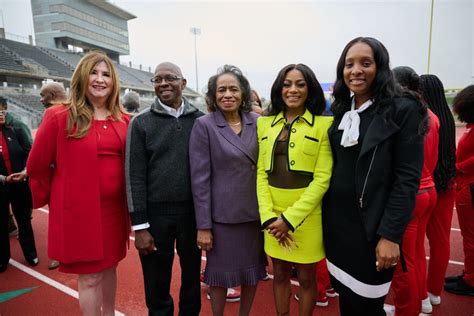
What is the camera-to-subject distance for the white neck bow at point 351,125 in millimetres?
1612

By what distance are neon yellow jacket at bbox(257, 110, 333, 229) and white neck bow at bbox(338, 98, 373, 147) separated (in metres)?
0.21

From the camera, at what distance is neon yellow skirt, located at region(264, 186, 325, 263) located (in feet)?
6.34

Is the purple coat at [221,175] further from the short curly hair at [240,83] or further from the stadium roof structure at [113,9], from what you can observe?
the stadium roof structure at [113,9]

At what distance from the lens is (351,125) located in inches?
64.9

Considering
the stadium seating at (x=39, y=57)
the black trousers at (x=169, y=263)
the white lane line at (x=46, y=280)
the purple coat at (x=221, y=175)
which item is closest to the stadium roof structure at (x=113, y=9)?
the stadium seating at (x=39, y=57)

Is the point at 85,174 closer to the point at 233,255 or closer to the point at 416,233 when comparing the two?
the point at 233,255

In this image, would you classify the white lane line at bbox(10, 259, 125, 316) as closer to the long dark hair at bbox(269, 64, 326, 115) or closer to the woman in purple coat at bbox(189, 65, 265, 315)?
the woman in purple coat at bbox(189, 65, 265, 315)

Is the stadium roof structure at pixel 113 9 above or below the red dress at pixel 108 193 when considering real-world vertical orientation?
above

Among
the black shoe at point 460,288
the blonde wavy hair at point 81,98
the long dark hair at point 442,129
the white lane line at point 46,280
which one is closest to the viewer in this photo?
the blonde wavy hair at point 81,98

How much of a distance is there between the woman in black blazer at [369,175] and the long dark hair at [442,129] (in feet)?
3.54

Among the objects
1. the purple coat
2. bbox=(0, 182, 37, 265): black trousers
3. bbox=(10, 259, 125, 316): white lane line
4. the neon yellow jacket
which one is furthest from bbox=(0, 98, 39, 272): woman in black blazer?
the neon yellow jacket

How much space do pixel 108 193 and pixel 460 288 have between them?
10.5ft

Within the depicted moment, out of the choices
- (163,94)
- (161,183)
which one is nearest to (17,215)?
(161,183)

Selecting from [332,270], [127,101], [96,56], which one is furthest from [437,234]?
[127,101]
